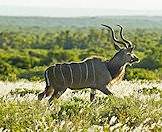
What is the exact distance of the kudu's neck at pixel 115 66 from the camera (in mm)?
13664

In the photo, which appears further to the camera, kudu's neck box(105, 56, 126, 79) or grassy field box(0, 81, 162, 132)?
kudu's neck box(105, 56, 126, 79)

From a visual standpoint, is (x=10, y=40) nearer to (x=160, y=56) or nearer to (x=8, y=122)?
(x=160, y=56)

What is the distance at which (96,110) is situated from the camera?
397 inches

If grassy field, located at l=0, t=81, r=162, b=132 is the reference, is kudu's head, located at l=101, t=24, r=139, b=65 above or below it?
above

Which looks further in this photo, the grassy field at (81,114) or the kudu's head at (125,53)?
the kudu's head at (125,53)

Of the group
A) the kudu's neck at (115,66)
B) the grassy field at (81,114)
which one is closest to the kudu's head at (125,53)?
the kudu's neck at (115,66)

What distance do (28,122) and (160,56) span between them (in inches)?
1797

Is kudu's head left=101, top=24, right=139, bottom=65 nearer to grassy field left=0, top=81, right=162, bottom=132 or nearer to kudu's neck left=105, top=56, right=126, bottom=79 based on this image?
kudu's neck left=105, top=56, right=126, bottom=79

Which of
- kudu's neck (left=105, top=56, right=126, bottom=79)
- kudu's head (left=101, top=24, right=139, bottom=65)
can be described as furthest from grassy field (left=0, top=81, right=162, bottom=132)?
kudu's head (left=101, top=24, right=139, bottom=65)

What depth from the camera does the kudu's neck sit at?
1366cm

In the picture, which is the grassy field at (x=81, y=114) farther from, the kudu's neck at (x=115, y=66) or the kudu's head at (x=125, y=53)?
the kudu's head at (x=125, y=53)

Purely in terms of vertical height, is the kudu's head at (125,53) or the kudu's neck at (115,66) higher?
the kudu's head at (125,53)

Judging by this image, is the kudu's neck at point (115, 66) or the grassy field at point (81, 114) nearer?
the grassy field at point (81, 114)

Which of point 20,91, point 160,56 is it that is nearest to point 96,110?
point 20,91
